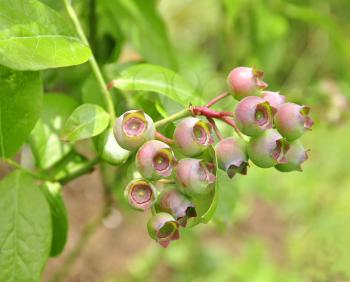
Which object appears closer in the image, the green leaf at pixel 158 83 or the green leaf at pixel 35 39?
the green leaf at pixel 35 39

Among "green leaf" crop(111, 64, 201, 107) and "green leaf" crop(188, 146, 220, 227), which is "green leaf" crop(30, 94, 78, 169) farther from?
"green leaf" crop(188, 146, 220, 227)

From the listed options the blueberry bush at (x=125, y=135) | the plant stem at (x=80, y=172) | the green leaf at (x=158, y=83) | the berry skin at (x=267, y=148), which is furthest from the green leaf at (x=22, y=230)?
the berry skin at (x=267, y=148)

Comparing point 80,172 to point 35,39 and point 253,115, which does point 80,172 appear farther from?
point 253,115

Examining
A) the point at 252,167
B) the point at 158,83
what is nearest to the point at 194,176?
the point at 158,83

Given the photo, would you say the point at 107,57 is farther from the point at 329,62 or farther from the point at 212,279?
the point at 329,62

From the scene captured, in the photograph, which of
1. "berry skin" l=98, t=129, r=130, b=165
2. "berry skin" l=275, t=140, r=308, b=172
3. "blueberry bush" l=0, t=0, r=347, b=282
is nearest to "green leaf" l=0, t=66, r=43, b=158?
"blueberry bush" l=0, t=0, r=347, b=282

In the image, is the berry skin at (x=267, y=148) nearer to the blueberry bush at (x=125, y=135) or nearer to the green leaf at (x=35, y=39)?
the blueberry bush at (x=125, y=135)
